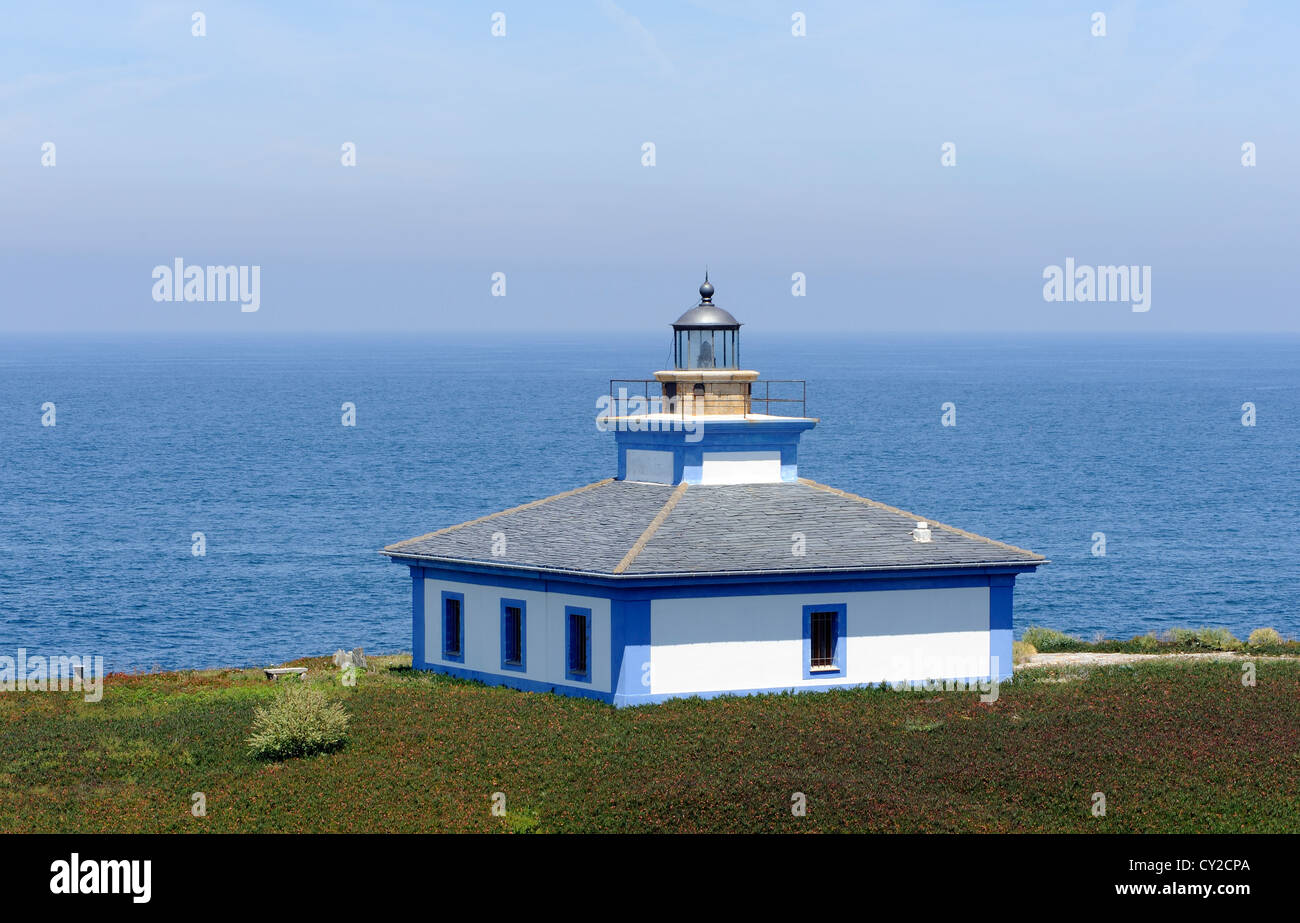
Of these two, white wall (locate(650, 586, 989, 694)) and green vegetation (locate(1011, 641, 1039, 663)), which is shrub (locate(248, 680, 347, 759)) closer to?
white wall (locate(650, 586, 989, 694))

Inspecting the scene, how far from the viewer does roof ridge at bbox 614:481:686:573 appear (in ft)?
115

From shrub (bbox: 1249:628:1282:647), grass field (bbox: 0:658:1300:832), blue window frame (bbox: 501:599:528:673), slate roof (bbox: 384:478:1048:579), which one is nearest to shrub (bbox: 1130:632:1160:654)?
shrub (bbox: 1249:628:1282:647)

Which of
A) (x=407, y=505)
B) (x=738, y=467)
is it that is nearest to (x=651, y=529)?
(x=738, y=467)

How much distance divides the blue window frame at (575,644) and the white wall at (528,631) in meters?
0.11

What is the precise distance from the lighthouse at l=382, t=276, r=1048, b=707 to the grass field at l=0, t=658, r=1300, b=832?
0.94 meters

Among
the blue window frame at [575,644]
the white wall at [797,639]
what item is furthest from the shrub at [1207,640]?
the blue window frame at [575,644]

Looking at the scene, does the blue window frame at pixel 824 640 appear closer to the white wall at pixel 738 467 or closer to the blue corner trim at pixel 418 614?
the white wall at pixel 738 467

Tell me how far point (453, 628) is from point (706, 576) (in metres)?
7.13

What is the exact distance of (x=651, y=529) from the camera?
3712cm

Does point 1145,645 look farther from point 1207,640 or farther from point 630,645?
point 630,645

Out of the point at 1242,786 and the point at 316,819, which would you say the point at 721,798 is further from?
the point at 1242,786

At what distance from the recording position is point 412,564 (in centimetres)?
3947
